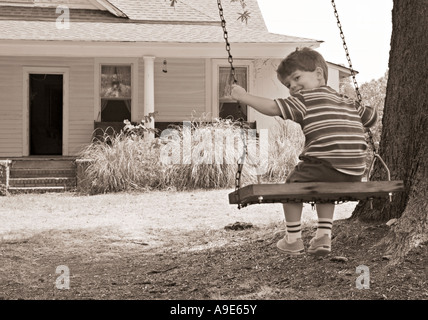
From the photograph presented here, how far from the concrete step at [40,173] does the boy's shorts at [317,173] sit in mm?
11077

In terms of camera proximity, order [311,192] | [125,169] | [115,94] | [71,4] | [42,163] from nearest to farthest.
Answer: [311,192] → [125,169] → [42,163] → [115,94] → [71,4]

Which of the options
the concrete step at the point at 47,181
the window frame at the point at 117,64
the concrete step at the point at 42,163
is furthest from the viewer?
the window frame at the point at 117,64

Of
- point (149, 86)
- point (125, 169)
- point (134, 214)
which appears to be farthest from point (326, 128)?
point (149, 86)

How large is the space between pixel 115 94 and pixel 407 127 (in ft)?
41.7

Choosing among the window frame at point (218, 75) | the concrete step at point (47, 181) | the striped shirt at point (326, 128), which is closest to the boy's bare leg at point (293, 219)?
the striped shirt at point (326, 128)

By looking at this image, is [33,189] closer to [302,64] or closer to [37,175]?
[37,175]

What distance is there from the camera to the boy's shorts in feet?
12.7

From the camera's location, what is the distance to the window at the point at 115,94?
56.7 feet

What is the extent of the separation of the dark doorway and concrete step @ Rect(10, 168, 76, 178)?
3.83 meters

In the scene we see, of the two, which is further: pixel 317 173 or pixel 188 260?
pixel 188 260

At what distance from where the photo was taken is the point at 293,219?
156 inches

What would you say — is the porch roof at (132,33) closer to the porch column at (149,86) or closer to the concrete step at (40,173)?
the porch column at (149,86)
